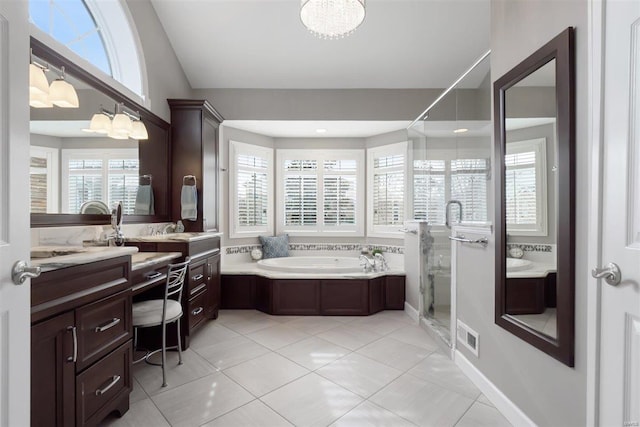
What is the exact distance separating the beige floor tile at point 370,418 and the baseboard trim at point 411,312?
5.41ft

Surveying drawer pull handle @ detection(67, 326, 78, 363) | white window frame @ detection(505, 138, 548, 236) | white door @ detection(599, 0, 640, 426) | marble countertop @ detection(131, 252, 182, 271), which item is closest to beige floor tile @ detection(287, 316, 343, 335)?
marble countertop @ detection(131, 252, 182, 271)

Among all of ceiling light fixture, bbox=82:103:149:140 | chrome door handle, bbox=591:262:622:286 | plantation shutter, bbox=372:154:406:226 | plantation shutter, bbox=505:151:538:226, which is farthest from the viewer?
plantation shutter, bbox=372:154:406:226

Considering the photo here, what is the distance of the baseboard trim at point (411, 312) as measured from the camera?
3339 mm

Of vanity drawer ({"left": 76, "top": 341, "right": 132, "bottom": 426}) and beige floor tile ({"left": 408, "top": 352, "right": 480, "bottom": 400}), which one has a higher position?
vanity drawer ({"left": 76, "top": 341, "right": 132, "bottom": 426})

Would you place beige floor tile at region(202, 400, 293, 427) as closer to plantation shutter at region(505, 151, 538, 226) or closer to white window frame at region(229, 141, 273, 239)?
plantation shutter at region(505, 151, 538, 226)

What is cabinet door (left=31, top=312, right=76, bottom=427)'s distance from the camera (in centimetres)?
121

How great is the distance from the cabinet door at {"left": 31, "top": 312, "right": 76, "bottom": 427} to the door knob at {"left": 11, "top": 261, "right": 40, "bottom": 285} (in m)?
0.34

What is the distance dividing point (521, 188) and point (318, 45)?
2739mm

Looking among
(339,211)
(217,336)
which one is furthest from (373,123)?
(217,336)

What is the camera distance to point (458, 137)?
2.65 meters

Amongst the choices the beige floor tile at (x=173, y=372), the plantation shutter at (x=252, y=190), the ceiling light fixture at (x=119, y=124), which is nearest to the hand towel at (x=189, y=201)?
the ceiling light fixture at (x=119, y=124)

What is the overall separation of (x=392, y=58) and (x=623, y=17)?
9.08 feet

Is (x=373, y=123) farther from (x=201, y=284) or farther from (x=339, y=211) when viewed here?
(x=201, y=284)

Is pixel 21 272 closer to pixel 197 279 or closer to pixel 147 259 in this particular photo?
pixel 147 259
